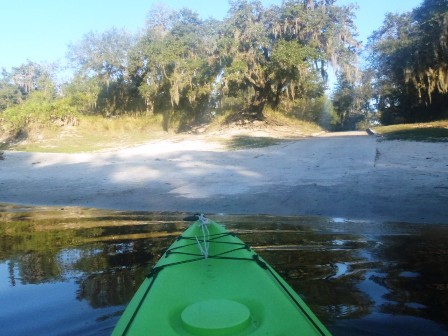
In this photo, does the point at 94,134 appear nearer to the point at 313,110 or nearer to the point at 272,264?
the point at 313,110

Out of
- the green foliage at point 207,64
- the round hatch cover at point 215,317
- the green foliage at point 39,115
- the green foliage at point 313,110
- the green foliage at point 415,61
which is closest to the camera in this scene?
the round hatch cover at point 215,317

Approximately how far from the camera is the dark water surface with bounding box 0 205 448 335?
11.4 ft

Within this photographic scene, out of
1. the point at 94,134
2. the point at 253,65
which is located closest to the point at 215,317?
the point at 253,65

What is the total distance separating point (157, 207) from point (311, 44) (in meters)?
19.0

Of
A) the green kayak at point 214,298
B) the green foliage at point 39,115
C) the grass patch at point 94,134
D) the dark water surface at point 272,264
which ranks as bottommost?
the dark water surface at point 272,264

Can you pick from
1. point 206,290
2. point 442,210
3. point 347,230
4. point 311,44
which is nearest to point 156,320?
point 206,290

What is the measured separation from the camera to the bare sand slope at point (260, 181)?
855 cm

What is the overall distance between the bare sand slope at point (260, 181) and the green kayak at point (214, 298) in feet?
16.3

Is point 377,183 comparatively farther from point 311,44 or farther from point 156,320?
point 311,44

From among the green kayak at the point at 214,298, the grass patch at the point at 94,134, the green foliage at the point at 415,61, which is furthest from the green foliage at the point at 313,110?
the green kayak at the point at 214,298

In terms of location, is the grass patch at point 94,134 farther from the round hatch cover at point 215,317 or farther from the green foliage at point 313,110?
the round hatch cover at point 215,317

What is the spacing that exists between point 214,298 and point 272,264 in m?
2.28

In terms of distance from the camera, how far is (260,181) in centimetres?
1109

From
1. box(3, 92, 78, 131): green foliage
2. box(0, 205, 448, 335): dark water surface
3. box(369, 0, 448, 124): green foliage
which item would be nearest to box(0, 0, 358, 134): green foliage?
box(3, 92, 78, 131): green foliage
